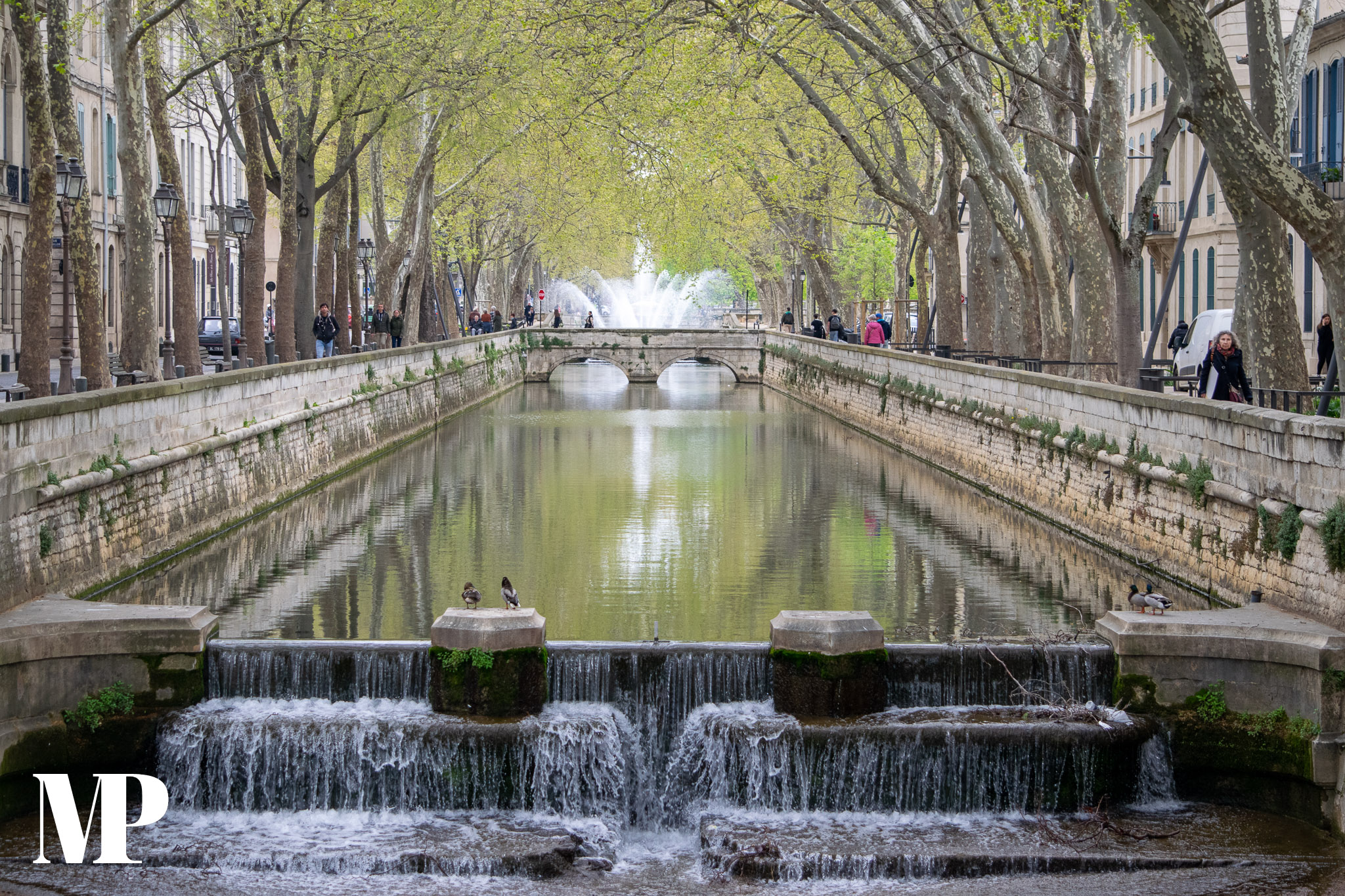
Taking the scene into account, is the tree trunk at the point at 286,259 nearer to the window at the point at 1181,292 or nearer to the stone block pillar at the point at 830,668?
the stone block pillar at the point at 830,668

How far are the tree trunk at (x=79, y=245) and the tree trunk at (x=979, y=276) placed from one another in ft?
56.1

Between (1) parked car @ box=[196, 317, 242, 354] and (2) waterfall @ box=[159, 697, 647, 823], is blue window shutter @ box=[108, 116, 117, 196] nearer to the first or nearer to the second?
(1) parked car @ box=[196, 317, 242, 354]

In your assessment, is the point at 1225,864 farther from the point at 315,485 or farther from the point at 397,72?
the point at 397,72

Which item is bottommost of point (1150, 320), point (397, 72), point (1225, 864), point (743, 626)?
point (1225, 864)

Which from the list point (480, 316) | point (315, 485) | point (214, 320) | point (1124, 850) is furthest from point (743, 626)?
point (480, 316)

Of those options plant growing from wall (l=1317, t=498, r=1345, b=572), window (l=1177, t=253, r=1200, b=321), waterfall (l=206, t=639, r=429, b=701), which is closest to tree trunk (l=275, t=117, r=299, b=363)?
waterfall (l=206, t=639, r=429, b=701)

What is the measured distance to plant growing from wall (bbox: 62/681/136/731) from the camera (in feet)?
43.6

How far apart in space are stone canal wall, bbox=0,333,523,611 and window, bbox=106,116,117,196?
20.1 meters

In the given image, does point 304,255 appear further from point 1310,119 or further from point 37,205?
point 1310,119

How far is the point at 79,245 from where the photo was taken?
22750 millimetres

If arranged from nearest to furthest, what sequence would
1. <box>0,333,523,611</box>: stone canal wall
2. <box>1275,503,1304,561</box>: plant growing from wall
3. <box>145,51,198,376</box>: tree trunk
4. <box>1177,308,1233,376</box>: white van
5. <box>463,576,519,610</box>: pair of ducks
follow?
1. <box>1275,503,1304,561</box>: plant growing from wall
2. <box>463,576,519,610</box>: pair of ducks
3. <box>0,333,523,611</box>: stone canal wall
4. <box>145,51,198,376</box>: tree trunk
5. <box>1177,308,1233,376</box>: white van

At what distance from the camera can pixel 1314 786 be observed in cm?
1260

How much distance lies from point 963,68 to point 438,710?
1525 centimetres

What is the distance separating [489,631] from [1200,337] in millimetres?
22597
